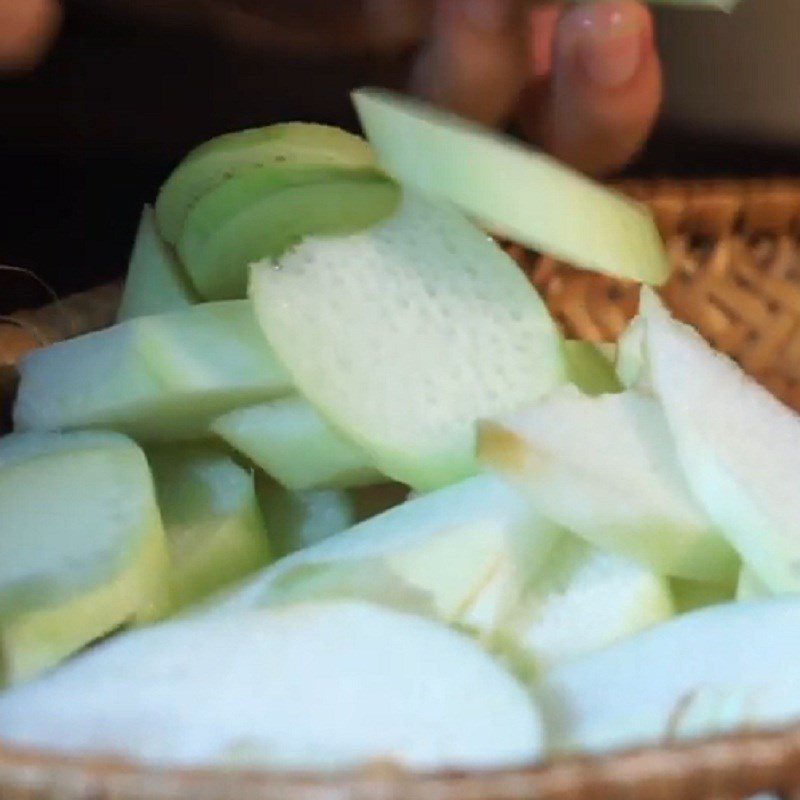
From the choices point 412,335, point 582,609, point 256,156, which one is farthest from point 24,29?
point 582,609

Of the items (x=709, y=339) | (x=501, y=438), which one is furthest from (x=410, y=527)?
(x=709, y=339)

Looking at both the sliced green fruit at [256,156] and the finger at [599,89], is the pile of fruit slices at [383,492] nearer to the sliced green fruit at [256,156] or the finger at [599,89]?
the sliced green fruit at [256,156]

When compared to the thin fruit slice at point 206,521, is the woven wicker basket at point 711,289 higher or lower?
higher

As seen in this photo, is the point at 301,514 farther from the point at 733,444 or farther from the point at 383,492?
the point at 733,444

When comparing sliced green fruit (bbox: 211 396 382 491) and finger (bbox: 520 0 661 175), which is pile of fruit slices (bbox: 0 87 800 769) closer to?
sliced green fruit (bbox: 211 396 382 491)

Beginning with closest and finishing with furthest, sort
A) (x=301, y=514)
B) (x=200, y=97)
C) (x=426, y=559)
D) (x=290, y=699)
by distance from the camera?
(x=290, y=699) < (x=426, y=559) < (x=301, y=514) < (x=200, y=97)

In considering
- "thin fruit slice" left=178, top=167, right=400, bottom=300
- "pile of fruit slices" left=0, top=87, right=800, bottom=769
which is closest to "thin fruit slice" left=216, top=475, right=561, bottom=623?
"pile of fruit slices" left=0, top=87, right=800, bottom=769

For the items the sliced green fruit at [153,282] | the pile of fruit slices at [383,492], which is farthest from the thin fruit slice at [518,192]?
the sliced green fruit at [153,282]
